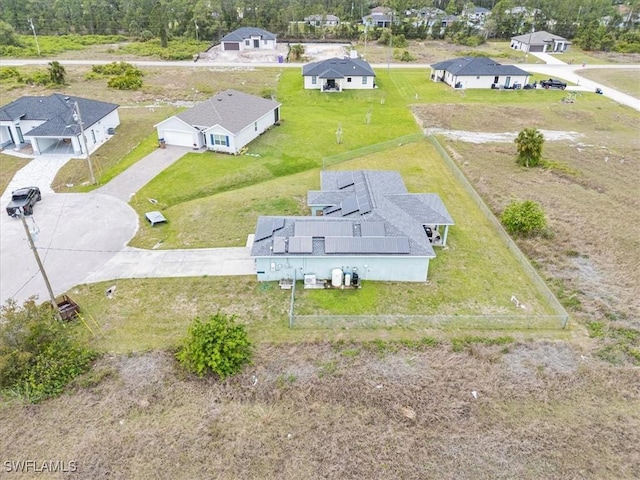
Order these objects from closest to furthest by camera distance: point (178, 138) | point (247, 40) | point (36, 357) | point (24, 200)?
point (36, 357), point (24, 200), point (178, 138), point (247, 40)

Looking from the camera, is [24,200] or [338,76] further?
[338,76]

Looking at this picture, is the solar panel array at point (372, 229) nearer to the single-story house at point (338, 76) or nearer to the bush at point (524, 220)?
the bush at point (524, 220)

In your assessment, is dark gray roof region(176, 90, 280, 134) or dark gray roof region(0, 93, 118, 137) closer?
dark gray roof region(0, 93, 118, 137)

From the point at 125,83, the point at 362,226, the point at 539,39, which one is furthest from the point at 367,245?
the point at 539,39

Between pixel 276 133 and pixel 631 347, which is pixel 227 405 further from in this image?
pixel 276 133

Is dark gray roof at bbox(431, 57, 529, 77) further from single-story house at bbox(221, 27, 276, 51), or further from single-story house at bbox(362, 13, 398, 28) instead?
single-story house at bbox(362, 13, 398, 28)

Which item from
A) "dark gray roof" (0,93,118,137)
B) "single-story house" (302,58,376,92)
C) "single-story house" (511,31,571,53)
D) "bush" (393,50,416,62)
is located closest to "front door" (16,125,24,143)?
"dark gray roof" (0,93,118,137)

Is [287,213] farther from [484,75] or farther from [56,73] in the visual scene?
[56,73]
